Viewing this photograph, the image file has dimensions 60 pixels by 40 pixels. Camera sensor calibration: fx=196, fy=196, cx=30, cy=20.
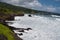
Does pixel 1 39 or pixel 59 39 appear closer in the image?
pixel 1 39

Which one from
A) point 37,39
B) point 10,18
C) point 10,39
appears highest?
point 10,39

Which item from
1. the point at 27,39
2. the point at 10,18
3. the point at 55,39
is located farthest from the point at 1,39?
the point at 10,18

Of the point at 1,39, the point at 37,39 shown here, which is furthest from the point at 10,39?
the point at 37,39

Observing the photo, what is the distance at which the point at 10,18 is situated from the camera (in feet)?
342

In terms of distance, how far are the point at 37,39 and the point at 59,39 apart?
16.2 feet

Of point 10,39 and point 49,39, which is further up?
point 10,39

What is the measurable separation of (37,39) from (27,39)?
270cm

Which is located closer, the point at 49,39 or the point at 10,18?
the point at 49,39

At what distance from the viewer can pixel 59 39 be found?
3875cm

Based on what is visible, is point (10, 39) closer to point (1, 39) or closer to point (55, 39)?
point (1, 39)

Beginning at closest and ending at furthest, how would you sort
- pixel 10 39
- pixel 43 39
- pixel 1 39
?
1. pixel 1 39
2. pixel 10 39
3. pixel 43 39

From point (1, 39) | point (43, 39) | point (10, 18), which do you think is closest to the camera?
point (1, 39)

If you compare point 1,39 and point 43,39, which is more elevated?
point 1,39

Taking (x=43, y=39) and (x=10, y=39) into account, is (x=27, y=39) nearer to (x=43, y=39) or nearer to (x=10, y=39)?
(x=43, y=39)
